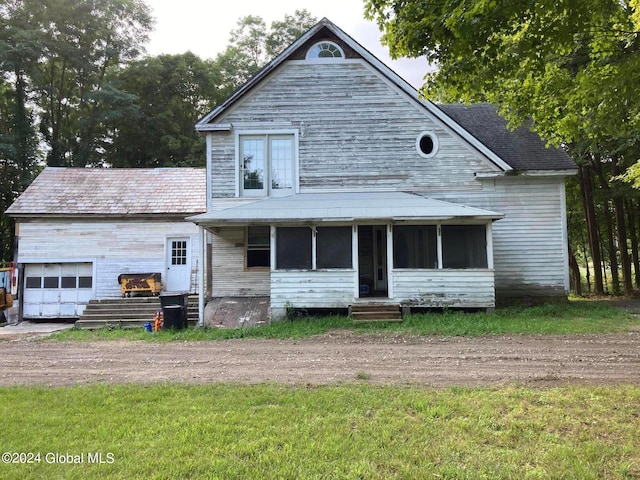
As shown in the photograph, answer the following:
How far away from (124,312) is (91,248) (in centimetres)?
396

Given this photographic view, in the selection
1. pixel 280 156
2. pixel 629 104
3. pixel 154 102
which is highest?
pixel 154 102

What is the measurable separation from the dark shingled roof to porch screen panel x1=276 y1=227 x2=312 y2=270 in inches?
263

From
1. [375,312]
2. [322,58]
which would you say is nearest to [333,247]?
[375,312]

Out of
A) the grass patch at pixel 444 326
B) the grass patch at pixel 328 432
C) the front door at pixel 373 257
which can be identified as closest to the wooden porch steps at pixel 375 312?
the grass patch at pixel 444 326

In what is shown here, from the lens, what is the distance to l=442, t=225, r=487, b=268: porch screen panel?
38.8 feet

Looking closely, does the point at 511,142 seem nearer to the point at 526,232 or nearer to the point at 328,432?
Result: the point at 526,232

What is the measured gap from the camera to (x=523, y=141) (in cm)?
1504

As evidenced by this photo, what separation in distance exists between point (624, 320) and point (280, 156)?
1106 cm

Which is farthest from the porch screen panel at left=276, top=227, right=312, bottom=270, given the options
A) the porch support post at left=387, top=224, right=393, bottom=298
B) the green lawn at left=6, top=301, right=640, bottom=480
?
the green lawn at left=6, top=301, right=640, bottom=480

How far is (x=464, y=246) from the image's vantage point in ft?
39.0

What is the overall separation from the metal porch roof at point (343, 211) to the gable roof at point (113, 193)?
4.36m

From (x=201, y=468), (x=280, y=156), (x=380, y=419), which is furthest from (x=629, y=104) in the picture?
(x=280, y=156)

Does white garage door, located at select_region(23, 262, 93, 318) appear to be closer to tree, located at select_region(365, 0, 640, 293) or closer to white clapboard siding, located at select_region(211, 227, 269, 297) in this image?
white clapboard siding, located at select_region(211, 227, 269, 297)

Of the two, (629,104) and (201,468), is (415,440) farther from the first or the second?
(629,104)
